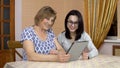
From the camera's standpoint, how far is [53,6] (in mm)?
4480

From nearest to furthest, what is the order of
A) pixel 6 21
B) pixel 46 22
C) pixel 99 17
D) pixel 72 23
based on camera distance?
pixel 46 22 < pixel 72 23 < pixel 99 17 < pixel 6 21

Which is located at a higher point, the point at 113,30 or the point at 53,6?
the point at 53,6

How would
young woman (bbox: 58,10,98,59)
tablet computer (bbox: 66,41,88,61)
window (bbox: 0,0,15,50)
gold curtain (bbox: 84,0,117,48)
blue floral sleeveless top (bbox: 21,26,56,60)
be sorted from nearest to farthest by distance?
tablet computer (bbox: 66,41,88,61), blue floral sleeveless top (bbox: 21,26,56,60), young woman (bbox: 58,10,98,59), gold curtain (bbox: 84,0,117,48), window (bbox: 0,0,15,50)

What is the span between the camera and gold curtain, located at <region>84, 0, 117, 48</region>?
397cm

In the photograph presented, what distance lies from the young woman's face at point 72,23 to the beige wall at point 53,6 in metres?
1.90

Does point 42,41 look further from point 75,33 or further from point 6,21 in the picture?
point 6,21

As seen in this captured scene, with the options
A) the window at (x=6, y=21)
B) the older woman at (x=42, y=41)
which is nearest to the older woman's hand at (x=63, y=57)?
the older woman at (x=42, y=41)

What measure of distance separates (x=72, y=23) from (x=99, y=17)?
1802mm

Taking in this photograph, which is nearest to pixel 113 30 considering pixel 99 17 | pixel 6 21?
pixel 99 17

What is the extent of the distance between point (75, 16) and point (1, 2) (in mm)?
2211

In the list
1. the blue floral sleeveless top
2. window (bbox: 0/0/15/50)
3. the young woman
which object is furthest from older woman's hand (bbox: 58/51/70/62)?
window (bbox: 0/0/15/50)

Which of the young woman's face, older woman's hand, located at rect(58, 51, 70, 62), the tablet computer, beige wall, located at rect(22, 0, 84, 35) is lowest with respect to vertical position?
older woman's hand, located at rect(58, 51, 70, 62)

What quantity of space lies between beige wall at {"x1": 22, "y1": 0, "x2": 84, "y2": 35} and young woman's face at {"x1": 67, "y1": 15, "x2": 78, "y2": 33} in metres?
1.90

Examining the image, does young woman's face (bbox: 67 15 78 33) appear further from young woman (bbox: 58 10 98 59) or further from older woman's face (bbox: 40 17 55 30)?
older woman's face (bbox: 40 17 55 30)
